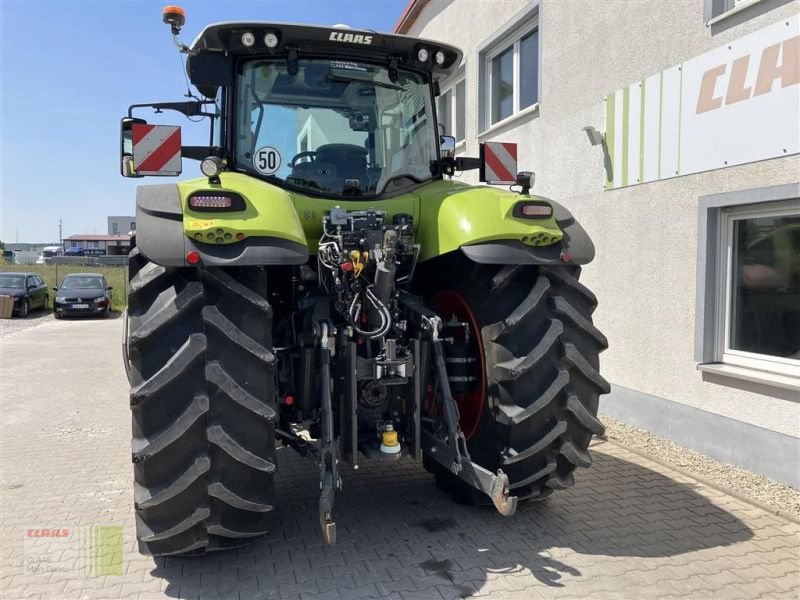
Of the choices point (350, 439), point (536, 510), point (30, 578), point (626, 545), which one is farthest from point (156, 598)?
point (626, 545)

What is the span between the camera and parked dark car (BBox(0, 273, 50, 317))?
1805cm

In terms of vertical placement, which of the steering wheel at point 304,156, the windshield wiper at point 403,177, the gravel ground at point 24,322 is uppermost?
the steering wheel at point 304,156

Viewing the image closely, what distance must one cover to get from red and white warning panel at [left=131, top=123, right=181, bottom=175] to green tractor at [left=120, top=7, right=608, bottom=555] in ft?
0.04

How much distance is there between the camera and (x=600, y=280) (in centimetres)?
654

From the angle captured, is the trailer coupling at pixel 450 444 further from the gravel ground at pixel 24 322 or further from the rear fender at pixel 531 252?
the gravel ground at pixel 24 322

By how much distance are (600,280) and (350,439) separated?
402 centimetres

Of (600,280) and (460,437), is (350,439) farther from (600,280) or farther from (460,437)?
(600,280)

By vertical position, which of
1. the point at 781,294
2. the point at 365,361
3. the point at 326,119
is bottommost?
the point at 365,361

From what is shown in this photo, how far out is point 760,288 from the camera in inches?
193

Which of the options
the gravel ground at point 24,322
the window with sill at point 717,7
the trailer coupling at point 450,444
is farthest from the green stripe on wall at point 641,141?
the gravel ground at point 24,322

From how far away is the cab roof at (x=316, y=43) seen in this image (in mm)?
3564

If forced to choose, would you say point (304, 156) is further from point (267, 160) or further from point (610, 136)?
point (610, 136)

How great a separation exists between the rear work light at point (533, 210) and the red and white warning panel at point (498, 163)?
1122 millimetres

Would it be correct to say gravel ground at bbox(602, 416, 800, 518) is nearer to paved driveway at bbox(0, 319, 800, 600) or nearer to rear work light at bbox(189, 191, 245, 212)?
paved driveway at bbox(0, 319, 800, 600)
